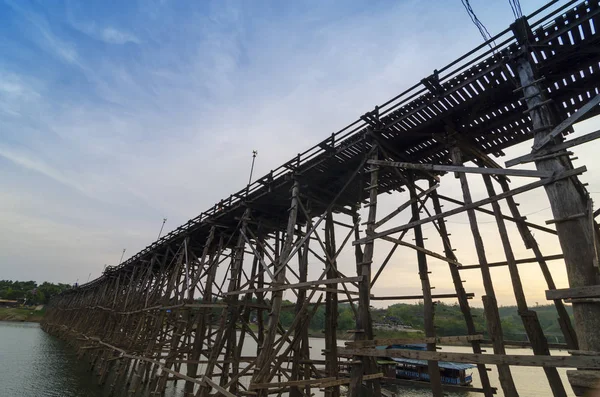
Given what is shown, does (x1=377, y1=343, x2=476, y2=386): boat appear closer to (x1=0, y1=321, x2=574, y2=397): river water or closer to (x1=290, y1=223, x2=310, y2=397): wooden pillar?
(x1=0, y1=321, x2=574, y2=397): river water

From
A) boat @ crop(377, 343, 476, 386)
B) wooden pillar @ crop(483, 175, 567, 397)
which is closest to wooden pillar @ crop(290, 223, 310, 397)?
wooden pillar @ crop(483, 175, 567, 397)

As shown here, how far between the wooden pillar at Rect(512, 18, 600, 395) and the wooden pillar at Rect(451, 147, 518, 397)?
5.59 ft

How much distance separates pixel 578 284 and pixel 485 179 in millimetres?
3610

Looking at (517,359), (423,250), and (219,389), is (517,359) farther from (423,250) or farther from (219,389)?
(219,389)

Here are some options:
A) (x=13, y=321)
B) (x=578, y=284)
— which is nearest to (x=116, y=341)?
(x=578, y=284)

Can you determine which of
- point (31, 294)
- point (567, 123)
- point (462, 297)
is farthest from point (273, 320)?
point (31, 294)

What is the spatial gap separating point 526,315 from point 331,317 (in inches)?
217

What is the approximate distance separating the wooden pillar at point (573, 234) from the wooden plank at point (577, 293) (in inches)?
9.1

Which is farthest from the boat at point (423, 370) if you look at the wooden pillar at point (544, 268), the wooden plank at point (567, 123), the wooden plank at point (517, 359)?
the wooden plank at point (567, 123)

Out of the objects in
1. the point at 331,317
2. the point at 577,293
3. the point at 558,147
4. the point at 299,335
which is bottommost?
the point at 299,335

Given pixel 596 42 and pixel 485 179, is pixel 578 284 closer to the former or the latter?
pixel 485 179

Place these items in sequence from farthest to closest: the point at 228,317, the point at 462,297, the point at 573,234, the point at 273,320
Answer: the point at 228,317, the point at 273,320, the point at 462,297, the point at 573,234

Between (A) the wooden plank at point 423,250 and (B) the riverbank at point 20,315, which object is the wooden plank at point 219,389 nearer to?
(A) the wooden plank at point 423,250

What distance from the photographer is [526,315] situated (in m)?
5.41
